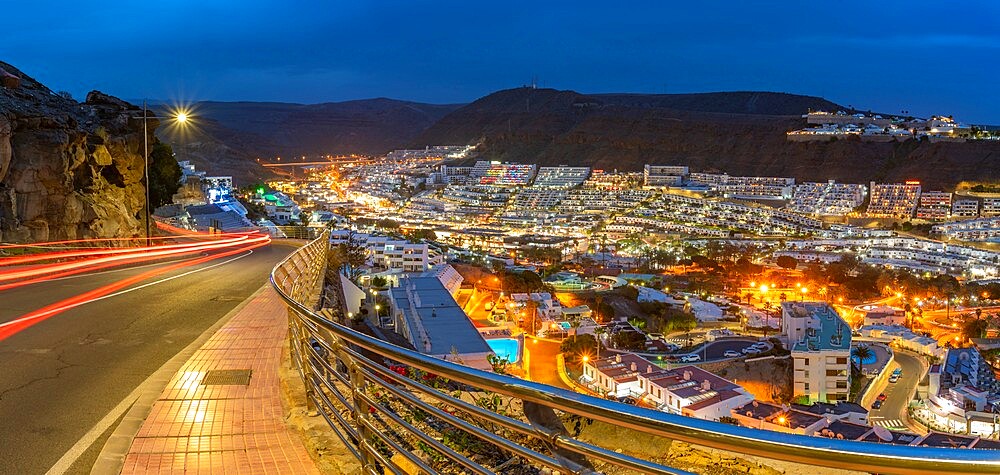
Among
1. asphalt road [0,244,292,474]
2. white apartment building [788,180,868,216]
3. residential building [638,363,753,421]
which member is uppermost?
white apartment building [788,180,868,216]

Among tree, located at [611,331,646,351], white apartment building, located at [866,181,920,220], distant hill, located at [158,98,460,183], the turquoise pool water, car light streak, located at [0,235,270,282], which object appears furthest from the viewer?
distant hill, located at [158,98,460,183]

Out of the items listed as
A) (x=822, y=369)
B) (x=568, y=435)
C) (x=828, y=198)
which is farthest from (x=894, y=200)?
(x=568, y=435)

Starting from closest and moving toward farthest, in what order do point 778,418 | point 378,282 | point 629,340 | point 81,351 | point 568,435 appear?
point 568,435
point 81,351
point 778,418
point 629,340
point 378,282

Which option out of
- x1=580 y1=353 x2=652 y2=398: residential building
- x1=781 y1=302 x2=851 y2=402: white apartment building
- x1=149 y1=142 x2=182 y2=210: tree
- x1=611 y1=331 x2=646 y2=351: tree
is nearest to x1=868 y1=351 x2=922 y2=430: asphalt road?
x1=781 y1=302 x2=851 y2=402: white apartment building

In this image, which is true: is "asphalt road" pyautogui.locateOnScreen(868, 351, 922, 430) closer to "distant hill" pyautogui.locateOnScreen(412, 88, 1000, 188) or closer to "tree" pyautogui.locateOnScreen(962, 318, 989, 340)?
"tree" pyautogui.locateOnScreen(962, 318, 989, 340)

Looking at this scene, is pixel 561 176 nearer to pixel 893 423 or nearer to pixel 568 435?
pixel 893 423

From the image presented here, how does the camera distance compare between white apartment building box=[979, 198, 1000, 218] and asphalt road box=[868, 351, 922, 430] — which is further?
white apartment building box=[979, 198, 1000, 218]

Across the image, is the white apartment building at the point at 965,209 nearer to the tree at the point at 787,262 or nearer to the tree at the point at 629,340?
the tree at the point at 787,262

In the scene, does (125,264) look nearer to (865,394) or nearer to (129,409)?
(129,409)
